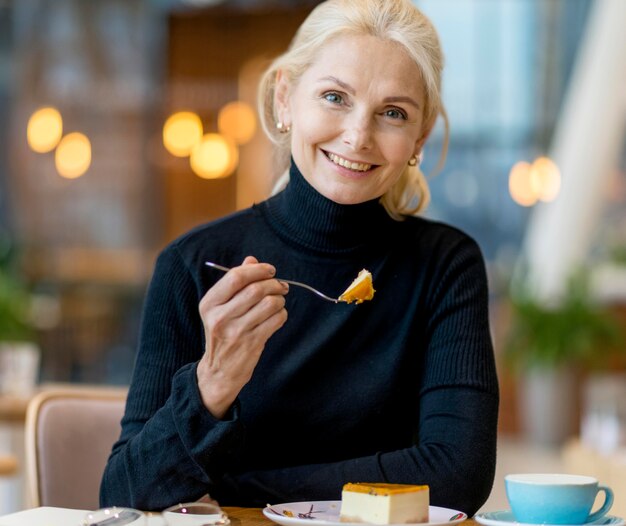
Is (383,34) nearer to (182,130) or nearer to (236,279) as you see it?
(236,279)

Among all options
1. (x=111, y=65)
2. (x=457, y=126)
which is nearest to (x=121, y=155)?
(x=111, y=65)

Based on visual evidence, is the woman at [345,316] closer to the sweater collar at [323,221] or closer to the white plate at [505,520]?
the sweater collar at [323,221]

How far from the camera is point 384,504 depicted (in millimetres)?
1330

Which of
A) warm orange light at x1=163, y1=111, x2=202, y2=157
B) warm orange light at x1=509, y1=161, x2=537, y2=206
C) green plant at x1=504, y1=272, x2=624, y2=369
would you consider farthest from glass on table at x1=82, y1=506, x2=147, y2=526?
warm orange light at x1=509, y1=161, x2=537, y2=206

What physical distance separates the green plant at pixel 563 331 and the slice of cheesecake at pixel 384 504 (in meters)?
6.97

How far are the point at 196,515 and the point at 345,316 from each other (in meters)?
0.55

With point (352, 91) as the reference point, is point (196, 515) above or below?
below

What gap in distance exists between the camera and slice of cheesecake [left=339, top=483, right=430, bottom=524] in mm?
1328

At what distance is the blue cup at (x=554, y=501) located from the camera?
4.44ft

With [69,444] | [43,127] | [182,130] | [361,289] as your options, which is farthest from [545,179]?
[361,289]

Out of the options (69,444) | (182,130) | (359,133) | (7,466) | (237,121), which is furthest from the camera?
(237,121)

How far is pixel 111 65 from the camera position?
10.4 meters

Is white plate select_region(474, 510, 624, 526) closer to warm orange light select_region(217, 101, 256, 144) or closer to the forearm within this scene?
the forearm

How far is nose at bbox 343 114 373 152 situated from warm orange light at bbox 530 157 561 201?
24.9 ft
